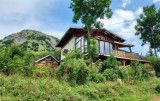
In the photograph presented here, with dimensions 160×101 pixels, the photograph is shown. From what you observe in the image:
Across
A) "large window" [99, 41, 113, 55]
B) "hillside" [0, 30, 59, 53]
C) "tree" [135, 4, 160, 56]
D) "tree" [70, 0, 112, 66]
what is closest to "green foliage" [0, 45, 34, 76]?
"tree" [70, 0, 112, 66]

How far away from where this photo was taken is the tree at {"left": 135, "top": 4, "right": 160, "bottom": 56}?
24.9 metres

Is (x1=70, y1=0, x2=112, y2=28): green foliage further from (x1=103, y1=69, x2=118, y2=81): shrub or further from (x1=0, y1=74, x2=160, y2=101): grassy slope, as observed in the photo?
(x1=0, y1=74, x2=160, y2=101): grassy slope

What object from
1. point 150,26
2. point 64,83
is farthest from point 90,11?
point 150,26

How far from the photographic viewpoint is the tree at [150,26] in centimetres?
2486

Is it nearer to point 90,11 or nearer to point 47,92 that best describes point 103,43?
point 90,11

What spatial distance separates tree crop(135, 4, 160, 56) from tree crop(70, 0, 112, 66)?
17328 mm

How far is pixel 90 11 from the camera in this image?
1210cm

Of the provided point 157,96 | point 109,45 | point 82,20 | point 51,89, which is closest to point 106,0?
point 82,20

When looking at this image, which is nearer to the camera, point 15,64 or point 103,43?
point 15,64

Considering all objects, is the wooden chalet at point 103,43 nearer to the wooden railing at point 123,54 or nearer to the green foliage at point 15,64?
the wooden railing at point 123,54

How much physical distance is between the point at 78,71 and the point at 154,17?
24625 millimetres

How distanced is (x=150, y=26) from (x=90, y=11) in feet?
63.6

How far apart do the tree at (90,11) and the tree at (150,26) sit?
17.3m

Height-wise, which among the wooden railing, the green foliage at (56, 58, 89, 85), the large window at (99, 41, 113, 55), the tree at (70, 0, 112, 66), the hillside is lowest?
the green foliage at (56, 58, 89, 85)
